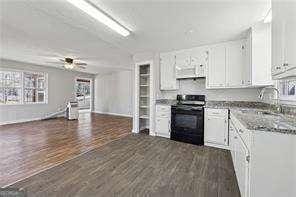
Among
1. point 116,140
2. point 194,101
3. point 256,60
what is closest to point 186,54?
point 194,101

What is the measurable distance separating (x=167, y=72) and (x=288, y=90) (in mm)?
2826

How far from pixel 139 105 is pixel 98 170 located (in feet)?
9.55

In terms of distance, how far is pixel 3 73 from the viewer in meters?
6.43

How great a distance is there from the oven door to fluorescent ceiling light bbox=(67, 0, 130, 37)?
91.6 inches

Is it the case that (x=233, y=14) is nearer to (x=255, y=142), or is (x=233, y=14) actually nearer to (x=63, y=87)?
(x=255, y=142)

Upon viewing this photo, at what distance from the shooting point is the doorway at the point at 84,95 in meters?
10.4

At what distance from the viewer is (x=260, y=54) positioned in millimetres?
2975

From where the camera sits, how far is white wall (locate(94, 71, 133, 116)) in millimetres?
9047

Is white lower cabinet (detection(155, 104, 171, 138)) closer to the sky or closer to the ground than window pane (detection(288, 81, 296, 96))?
closer to the ground

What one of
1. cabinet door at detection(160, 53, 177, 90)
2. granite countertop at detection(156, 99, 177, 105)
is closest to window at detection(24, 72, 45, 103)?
granite countertop at detection(156, 99, 177, 105)

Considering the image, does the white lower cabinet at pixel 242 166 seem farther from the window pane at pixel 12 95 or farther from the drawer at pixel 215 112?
the window pane at pixel 12 95

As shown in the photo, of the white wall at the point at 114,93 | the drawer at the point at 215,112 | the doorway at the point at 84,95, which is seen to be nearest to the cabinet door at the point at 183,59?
the drawer at the point at 215,112

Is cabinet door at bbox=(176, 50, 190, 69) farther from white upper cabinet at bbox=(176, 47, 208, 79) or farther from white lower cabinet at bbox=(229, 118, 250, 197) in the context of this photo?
white lower cabinet at bbox=(229, 118, 250, 197)

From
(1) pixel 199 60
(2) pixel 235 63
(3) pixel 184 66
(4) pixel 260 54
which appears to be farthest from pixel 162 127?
(4) pixel 260 54
